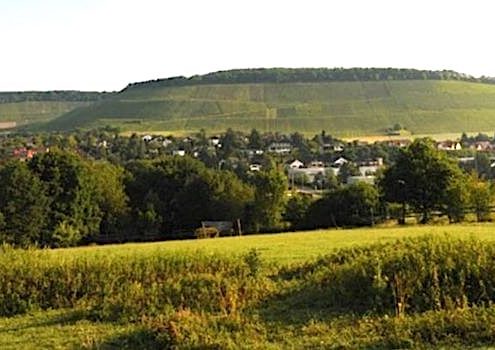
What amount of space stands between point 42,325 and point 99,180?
57.6m

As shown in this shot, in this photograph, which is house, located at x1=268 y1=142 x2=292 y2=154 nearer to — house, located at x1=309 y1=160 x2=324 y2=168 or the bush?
house, located at x1=309 y1=160 x2=324 y2=168

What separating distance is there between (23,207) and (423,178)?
1391 inches

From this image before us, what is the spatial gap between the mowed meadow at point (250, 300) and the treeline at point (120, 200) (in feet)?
146

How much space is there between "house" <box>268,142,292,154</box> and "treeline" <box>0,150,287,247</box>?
224ft

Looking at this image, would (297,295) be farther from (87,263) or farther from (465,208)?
(465,208)

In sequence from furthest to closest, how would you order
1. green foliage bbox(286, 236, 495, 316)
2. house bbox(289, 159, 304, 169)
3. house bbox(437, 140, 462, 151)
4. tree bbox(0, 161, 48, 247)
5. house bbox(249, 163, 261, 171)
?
house bbox(437, 140, 462, 151) < house bbox(289, 159, 304, 169) < house bbox(249, 163, 261, 171) < tree bbox(0, 161, 48, 247) < green foliage bbox(286, 236, 495, 316)

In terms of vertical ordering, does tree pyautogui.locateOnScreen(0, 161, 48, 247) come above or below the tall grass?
below

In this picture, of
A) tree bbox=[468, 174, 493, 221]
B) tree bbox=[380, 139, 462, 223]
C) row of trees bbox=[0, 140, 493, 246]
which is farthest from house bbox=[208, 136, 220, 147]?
tree bbox=[468, 174, 493, 221]

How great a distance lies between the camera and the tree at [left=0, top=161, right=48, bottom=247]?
209ft

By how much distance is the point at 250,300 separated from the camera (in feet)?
53.0

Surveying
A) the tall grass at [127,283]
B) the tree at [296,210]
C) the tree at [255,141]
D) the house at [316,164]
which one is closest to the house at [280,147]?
the tree at [255,141]

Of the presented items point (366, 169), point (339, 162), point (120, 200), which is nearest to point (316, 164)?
point (339, 162)

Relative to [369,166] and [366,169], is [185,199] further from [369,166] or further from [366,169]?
[369,166]

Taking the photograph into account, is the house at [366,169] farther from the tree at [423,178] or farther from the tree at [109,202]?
the tree at [109,202]
